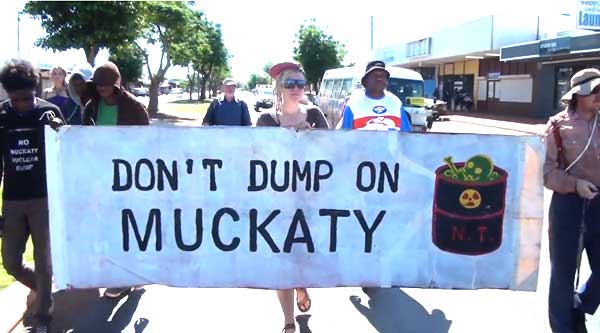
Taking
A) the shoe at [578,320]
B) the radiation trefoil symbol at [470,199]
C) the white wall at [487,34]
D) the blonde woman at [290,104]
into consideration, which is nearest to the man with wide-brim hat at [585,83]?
the radiation trefoil symbol at [470,199]

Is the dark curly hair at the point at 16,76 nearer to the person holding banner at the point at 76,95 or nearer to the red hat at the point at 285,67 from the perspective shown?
the person holding banner at the point at 76,95

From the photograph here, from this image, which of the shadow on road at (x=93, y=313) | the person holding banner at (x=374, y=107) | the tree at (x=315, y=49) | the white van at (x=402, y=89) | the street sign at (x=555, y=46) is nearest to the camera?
the shadow on road at (x=93, y=313)

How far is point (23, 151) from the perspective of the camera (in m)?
3.92

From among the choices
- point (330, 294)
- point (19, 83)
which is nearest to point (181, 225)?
point (19, 83)

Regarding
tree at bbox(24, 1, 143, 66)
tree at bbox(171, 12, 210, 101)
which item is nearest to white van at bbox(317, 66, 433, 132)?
tree at bbox(24, 1, 143, 66)

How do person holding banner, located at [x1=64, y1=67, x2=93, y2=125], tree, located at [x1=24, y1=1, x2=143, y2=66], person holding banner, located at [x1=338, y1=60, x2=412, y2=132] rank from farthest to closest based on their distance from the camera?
tree, located at [x1=24, y1=1, x2=143, y2=66], person holding banner, located at [x1=64, y1=67, x2=93, y2=125], person holding banner, located at [x1=338, y1=60, x2=412, y2=132]

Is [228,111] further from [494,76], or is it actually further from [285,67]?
[494,76]

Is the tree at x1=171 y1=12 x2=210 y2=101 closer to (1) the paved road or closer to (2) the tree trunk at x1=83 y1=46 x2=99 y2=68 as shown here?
(2) the tree trunk at x1=83 y1=46 x2=99 y2=68

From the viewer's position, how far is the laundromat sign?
24.7m

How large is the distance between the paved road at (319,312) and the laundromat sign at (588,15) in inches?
896

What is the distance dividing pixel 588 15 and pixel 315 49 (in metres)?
26.8

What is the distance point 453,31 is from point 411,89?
22.9 meters

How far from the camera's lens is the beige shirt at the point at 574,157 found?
3.74 meters

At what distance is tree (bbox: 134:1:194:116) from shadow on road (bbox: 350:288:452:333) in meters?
23.1
